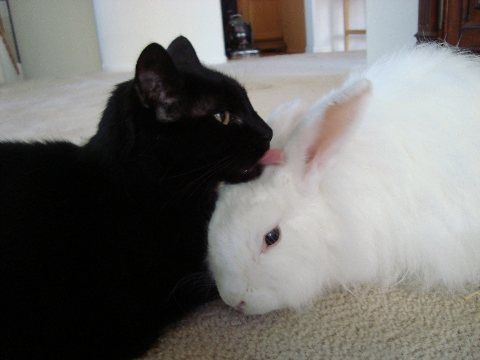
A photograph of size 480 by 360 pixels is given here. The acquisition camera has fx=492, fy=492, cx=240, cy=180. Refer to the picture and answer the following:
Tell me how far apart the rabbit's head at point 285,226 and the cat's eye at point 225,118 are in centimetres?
13

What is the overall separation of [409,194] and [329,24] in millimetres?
5786

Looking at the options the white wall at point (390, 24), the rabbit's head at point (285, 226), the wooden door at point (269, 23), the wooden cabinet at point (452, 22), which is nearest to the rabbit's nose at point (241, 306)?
the rabbit's head at point (285, 226)

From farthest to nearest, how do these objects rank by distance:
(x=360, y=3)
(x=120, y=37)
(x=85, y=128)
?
(x=360, y=3) < (x=120, y=37) < (x=85, y=128)

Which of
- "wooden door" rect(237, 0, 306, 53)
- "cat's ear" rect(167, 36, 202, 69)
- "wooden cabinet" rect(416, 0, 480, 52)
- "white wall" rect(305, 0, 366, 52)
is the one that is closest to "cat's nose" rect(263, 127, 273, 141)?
"cat's ear" rect(167, 36, 202, 69)

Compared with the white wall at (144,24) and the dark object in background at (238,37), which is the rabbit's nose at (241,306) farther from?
the dark object in background at (238,37)

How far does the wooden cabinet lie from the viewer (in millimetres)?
1525

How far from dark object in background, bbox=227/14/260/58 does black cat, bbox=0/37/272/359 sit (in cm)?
567

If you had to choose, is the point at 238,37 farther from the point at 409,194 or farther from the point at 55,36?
the point at 409,194

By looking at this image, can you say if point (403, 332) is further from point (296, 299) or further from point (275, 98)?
point (275, 98)

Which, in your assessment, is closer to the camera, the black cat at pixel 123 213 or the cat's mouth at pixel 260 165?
the black cat at pixel 123 213

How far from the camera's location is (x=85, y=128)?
6.85 feet

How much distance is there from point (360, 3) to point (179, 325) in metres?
5.94

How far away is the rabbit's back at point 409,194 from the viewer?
0.83 metres

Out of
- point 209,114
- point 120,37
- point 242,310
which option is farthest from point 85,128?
point 120,37
